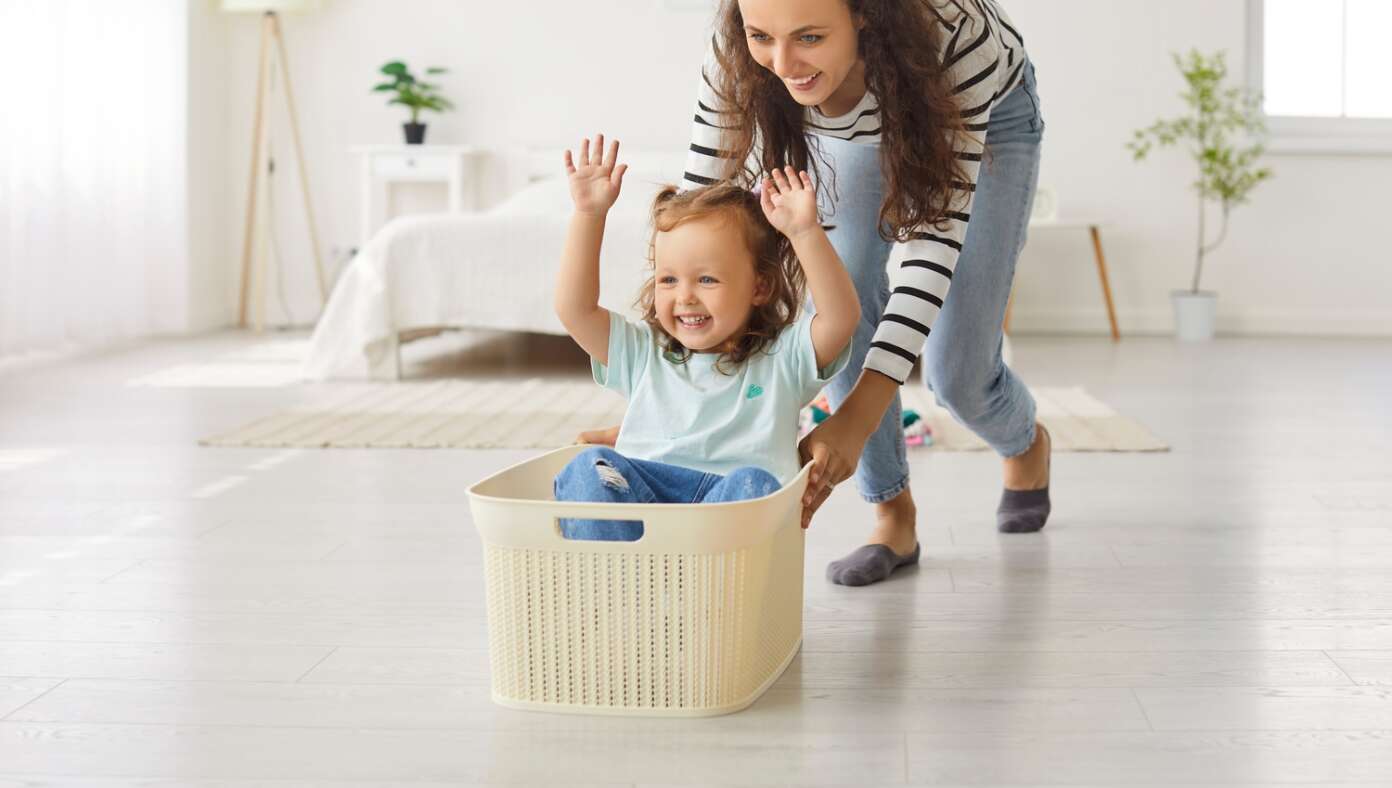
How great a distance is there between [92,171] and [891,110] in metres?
3.95

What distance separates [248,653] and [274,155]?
15.4 feet

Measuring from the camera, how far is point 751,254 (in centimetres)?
154

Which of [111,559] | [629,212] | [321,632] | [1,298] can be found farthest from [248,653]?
[1,298]

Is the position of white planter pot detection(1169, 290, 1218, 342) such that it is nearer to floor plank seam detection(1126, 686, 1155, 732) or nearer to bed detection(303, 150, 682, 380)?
bed detection(303, 150, 682, 380)

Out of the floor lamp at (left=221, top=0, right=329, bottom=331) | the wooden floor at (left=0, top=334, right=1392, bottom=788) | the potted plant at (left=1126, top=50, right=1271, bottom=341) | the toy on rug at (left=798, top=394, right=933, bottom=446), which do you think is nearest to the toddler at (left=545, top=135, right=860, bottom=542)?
the wooden floor at (left=0, top=334, right=1392, bottom=788)

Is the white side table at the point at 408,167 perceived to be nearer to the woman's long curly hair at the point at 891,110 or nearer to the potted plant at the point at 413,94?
the potted plant at the point at 413,94

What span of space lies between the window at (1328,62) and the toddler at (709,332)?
4.66 metres

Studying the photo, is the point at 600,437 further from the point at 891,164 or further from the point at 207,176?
the point at 207,176

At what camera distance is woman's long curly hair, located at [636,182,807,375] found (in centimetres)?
153

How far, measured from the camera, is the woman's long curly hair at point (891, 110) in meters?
1.53

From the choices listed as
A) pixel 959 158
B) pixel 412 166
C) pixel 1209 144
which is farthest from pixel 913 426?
pixel 412 166

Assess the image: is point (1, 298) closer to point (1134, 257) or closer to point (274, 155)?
point (274, 155)

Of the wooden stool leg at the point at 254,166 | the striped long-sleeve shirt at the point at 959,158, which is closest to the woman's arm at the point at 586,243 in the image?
the striped long-sleeve shirt at the point at 959,158

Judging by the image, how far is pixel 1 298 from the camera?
426cm
